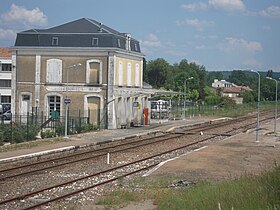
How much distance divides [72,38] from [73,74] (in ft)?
10.9

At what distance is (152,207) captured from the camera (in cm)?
1330

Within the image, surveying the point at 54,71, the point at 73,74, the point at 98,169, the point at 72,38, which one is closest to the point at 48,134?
the point at 73,74

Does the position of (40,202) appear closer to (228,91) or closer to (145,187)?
(145,187)

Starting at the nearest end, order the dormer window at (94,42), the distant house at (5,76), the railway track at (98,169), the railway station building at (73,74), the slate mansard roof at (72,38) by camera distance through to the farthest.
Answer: the railway track at (98,169) < the railway station building at (73,74) < the dormer window at (94,42) < the slate mansard roof at (72,38) < the distant house at (5,76)

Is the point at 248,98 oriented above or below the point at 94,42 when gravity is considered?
below

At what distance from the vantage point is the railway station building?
45703mm

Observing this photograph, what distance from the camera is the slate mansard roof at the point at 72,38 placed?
1843 inches

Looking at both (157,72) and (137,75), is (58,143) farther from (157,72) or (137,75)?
(157,72)

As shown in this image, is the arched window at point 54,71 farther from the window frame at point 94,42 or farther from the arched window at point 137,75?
the arched window at point 137,75

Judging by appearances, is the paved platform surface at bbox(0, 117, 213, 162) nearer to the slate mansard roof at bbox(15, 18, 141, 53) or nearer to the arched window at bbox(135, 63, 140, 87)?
the slate mansard roof at bbox(15, 18, 141, 53)

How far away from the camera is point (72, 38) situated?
155ft

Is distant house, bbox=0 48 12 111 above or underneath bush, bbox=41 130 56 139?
above

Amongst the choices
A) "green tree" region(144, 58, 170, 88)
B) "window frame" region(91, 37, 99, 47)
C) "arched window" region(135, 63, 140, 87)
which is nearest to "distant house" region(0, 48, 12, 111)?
"arched window" region(135, 63, 140, 87)

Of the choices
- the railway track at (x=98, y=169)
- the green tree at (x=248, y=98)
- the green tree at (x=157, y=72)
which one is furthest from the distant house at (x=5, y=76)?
the green tree at (x=248, y=98)
